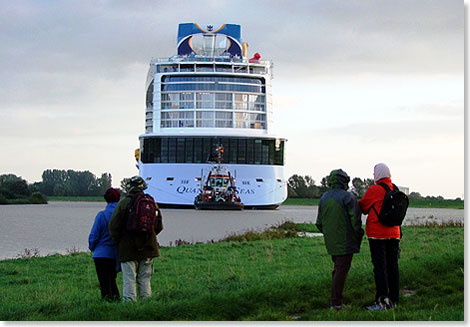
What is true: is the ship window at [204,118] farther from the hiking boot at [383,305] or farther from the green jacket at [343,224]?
the hiking boot at [383,305]

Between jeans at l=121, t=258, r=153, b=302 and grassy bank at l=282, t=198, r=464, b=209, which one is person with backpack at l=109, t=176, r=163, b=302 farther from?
A: grassy bank at l=282, t=198, r=464, b=209

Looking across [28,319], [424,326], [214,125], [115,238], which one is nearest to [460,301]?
[424,326]

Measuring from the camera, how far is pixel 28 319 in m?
7.44

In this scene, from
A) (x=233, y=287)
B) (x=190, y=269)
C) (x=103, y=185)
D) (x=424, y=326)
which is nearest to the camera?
(x=424, y=326)

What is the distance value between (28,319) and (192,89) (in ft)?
185

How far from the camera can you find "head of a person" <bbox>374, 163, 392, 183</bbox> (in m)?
7.57

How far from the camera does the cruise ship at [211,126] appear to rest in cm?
5894

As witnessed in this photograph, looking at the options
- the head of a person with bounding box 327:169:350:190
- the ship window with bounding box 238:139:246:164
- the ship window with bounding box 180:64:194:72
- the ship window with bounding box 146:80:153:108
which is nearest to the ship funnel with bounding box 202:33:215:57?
the ship window with bounding box 180:64:194:72

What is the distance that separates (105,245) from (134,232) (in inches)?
25.8

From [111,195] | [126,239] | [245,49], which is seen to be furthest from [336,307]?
[245,49]

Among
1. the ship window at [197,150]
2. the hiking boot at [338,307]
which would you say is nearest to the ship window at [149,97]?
the ship window at [197,150]

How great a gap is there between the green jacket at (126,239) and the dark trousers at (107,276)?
464mm

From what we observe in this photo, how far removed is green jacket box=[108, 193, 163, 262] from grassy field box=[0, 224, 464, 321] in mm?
575

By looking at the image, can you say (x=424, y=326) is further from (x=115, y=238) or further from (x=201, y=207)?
(x=201, y=207)
